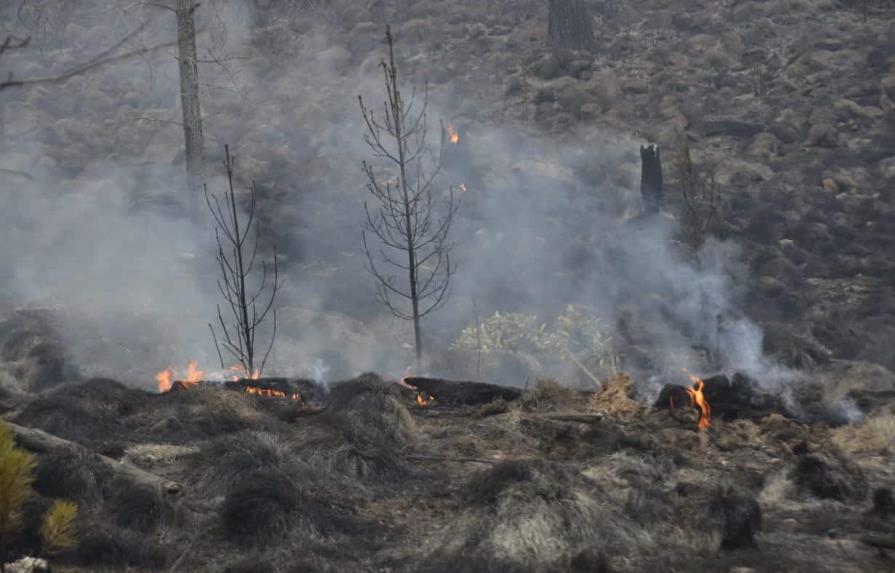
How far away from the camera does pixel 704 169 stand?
1850cm

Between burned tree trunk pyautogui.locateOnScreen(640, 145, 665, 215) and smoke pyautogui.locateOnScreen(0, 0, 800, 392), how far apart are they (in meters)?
0.34

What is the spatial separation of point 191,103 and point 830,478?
12371 mm

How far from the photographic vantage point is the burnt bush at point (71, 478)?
6.86 metres

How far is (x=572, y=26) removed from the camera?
78.2 ft

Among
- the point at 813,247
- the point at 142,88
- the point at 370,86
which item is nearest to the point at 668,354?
the point at 813,247

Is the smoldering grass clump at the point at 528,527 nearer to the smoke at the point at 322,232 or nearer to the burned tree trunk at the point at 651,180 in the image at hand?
the smoke at the point at 322,232

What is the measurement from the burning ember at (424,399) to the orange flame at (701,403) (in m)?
2.79

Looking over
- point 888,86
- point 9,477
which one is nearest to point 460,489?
point 9,477

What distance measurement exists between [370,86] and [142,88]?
6547 millimetres

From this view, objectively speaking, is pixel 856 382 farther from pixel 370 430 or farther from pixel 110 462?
pixel 110 462

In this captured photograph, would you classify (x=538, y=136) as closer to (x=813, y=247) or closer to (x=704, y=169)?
(x=704, y=169)

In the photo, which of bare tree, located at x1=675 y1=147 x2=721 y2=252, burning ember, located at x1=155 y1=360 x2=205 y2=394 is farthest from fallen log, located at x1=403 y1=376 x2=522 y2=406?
bare tree, located at x1=675 y1=147 x2=721 y2=252

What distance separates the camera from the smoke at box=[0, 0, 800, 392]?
49.0 ft

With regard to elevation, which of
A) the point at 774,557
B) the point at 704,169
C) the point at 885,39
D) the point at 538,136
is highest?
the point at 885,39
